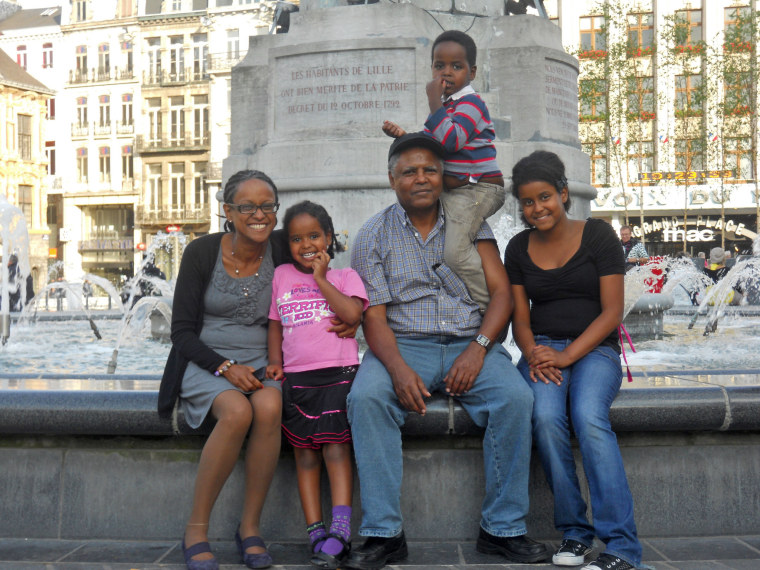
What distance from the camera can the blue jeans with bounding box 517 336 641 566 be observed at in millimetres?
3396

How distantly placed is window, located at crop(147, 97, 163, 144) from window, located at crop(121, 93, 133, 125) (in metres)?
1.40

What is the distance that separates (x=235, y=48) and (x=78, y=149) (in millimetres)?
11255

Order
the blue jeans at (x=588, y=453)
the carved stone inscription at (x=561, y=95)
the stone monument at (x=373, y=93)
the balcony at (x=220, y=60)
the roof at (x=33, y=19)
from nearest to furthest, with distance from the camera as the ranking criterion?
the blue jeans at (x=588, y=453)
the stone monument at (x=373, y=93)
the carved stone inscription at (x=561, y=95)
the balcony at (x=220, y=60)
the roof at (x=33, y=19)

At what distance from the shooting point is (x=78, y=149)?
52.4m

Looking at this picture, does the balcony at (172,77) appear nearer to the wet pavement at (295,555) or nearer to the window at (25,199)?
the window at (25,199)

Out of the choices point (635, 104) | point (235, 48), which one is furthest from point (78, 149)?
point (635, 104)

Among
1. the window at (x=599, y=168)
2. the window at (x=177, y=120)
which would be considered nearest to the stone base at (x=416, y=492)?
the window at (x=599, y=168)

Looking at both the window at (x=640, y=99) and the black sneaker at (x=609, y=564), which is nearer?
the black sneaker at (x=609, y=564)

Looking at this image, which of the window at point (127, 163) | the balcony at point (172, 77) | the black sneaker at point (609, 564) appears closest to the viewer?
the black sneaker at point (609, 564)

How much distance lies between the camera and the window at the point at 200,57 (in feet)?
163

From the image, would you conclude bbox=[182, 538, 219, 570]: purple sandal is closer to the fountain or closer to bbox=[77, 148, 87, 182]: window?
the fountain

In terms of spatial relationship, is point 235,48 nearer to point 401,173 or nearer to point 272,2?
point 272,2

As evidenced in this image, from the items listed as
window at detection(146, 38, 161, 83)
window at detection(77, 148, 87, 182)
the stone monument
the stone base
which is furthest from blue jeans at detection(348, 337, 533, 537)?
window at detection(77, 148, 87, 182)

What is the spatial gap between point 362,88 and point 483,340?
4635 millimetres
